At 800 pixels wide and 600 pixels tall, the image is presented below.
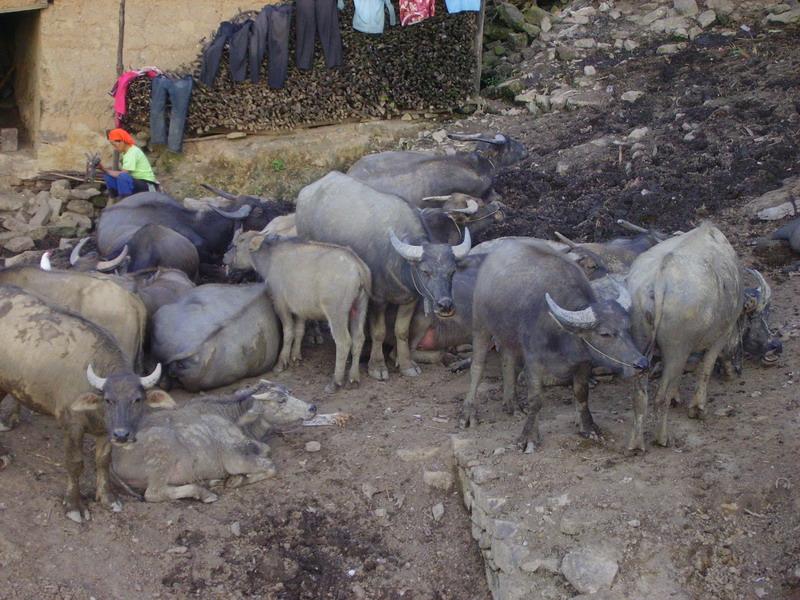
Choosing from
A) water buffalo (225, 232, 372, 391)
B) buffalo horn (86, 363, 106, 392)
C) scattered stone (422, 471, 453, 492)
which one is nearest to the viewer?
buffalo horn (86, 363, 106, 392)

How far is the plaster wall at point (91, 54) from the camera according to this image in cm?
1694

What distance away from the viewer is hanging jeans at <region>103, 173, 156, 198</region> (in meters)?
15.4

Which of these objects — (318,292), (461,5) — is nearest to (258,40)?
(461,5)

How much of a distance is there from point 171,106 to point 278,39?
6.38ft

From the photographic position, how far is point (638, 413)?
8.87 meters

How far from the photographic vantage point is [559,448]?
9.11m

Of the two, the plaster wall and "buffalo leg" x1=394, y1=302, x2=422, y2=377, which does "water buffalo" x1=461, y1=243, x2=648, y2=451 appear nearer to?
"buffalo leg" x1=394, y1=302, x2=422, y2=377

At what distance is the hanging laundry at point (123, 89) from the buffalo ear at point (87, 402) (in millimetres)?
9183

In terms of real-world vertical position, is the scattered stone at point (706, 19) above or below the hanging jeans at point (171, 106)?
above

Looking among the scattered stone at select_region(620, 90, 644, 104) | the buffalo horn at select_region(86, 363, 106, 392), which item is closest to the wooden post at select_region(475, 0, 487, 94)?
the scattered stone at select_region(620, 90, 644, 104)

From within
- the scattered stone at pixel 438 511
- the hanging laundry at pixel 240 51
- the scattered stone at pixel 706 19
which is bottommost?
the scattered stone at pixel 438 511

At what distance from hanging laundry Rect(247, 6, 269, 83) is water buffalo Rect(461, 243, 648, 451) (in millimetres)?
8507

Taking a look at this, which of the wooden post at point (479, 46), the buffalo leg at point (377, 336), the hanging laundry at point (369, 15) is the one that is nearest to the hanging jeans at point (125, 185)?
the hanging laundry at point (369, 15)

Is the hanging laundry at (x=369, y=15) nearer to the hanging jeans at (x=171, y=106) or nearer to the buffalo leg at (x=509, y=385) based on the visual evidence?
the hanging jeans at (x=171, y=106)
